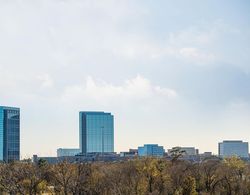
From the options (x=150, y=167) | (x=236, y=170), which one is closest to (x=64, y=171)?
(x=150, y=167)

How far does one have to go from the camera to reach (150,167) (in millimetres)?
63531

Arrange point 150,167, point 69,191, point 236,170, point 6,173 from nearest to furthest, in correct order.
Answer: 1. point 69,191
2. point 150,167
3. point 6,173
4. point 236,170

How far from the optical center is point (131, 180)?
61.0 m

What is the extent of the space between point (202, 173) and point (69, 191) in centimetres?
1937

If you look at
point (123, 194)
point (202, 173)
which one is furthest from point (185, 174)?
point (123, 194)

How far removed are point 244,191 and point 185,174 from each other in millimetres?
8069

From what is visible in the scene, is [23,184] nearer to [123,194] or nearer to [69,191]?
[69,191]

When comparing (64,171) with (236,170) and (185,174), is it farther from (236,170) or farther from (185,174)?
(236,170)

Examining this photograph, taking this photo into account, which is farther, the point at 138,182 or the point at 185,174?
the point at 185,174

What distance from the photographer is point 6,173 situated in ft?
224

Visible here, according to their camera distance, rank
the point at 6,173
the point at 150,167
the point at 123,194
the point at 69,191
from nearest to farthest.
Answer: the point at 123,194 < the point at 69,191 < the point at 150,167 < the point at 6,173

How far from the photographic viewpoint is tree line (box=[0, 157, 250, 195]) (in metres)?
58.3

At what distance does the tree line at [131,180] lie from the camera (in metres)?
58.3

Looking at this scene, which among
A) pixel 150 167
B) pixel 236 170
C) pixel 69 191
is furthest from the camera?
pixel 236 170
